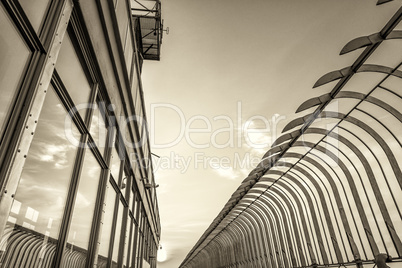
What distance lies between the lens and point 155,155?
1474 centimetres

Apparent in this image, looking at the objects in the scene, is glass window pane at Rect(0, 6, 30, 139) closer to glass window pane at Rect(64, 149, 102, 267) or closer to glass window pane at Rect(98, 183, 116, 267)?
glass window pane at Rect(64, 149, 102, 267)

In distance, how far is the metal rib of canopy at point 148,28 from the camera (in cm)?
1081

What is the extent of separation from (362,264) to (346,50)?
14.6 ft

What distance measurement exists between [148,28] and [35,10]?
936 centimetres

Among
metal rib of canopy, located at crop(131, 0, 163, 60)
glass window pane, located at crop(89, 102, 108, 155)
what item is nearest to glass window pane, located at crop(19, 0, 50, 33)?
glass window pane, located at crop(89, 102, 108, 155)

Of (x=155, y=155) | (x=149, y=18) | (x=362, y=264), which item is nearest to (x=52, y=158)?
(x=362, y=264)

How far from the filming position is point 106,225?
575cm

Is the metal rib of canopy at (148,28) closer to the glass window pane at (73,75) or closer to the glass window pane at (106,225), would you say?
the glass window pane at (106,225)

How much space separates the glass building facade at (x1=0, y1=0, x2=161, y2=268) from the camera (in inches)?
84.3

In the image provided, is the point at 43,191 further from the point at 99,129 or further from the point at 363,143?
the point at 363,143

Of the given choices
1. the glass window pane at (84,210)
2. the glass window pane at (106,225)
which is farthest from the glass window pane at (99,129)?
the glass window pane at (106,225)

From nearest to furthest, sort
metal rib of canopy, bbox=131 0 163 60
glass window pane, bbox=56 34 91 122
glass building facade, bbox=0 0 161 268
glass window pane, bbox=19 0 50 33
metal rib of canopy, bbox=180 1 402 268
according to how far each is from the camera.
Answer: glass building facade, bbox=0 0 161 268 → glass window pane, bbox=19 0 50 33 → glass window pane, bbox=56 34 91 122 → metal rib of canopy, bbox=180 1 402 268 → metal rib of canopy, bbox=131 0 163 60

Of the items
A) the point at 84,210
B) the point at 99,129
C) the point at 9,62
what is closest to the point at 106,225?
the point at 84,210

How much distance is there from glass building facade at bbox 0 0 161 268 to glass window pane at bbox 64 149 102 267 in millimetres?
15
